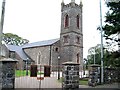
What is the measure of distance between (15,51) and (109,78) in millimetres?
36803

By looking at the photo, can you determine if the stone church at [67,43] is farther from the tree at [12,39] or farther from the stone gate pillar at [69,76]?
the stone gate pillar at [69,76]

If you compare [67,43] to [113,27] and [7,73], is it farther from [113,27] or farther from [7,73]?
[7,73]

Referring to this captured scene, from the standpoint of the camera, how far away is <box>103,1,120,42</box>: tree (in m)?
14.0

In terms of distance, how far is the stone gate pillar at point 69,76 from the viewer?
12586 mm

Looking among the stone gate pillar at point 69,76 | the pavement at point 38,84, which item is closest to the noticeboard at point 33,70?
the pavement at point 38,84

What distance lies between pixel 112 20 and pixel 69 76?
17.0 feet

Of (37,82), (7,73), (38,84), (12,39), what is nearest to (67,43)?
(37,82)

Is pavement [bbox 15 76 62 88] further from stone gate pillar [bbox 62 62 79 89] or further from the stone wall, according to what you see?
the stone wall

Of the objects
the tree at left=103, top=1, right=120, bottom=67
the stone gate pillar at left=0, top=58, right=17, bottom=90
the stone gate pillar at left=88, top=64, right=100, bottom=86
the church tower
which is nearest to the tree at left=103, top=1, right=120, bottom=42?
the tree at left=103, top=1, right=120, bottom=67

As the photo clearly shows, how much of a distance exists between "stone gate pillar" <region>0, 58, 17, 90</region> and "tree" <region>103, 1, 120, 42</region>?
694cm

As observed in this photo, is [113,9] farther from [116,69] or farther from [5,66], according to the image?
[5,66]

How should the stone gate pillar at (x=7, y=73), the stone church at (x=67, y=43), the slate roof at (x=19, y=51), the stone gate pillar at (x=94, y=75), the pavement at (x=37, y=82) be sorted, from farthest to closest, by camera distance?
the slate roof at (x=19, y=51)
the stone church at (x=67, y=43)
the stone gate pillar at (x=94, y=75)
the pavement at (x=37, y=82)
the stone gate pillar at (x=7, y=73)

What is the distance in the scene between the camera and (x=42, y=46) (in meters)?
48.4

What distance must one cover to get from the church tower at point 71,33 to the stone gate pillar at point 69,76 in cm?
→ 3154
